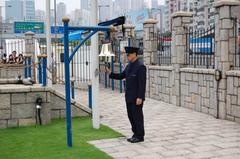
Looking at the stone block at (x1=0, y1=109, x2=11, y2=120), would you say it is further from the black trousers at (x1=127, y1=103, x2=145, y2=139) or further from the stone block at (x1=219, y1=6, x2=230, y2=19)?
the stone block at (x1=219, y1=6, x2=230, y2=19)

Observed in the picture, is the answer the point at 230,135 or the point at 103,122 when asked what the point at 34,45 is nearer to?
the point at 103,122

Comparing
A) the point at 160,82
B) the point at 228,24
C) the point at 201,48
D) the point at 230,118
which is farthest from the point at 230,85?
the point at 160,82

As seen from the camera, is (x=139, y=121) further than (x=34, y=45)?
No

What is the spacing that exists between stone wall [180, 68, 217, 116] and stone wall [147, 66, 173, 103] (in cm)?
91

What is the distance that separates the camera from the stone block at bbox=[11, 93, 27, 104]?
28.6ft

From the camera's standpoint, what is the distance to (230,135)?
25.0 feet

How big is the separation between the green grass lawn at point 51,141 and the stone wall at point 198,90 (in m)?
3.32

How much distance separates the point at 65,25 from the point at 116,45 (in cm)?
1136

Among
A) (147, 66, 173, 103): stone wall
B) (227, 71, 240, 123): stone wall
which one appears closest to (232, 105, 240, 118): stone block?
(227, 71, 240, 123): stone wall

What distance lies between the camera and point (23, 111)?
8797mm

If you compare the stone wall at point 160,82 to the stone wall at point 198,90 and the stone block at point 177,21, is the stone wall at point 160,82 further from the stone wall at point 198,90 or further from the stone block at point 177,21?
the stone block at point 177,21

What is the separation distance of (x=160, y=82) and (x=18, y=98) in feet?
19.7

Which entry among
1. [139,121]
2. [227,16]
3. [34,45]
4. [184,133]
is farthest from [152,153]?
[34,45]

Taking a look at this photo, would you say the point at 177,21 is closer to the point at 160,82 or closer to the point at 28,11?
the point at 160,82
